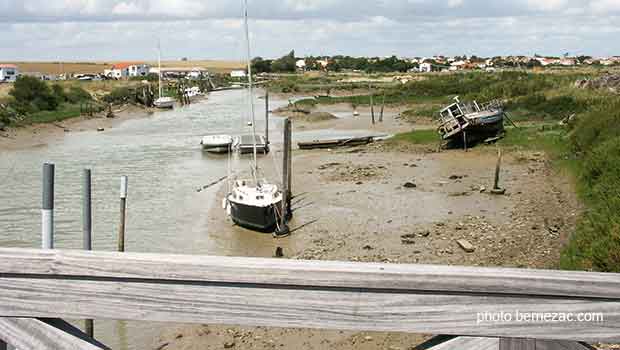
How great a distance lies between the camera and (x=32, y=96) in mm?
63969

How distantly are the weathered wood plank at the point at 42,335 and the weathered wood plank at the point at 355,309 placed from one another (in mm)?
79

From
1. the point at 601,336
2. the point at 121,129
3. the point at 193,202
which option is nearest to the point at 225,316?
the point at 601,336

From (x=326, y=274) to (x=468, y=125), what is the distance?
111 ft

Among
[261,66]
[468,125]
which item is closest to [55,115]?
[468,125]

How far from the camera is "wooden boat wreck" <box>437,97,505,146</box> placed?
3506 cm

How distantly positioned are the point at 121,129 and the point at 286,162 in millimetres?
40859

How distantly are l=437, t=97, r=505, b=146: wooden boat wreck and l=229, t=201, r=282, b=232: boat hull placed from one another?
17036 mm

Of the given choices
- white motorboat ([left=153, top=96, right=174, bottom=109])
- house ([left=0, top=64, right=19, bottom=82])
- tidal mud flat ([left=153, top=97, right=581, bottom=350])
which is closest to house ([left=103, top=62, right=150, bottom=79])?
house ([left=0, top=64, right=19, bottom=82])

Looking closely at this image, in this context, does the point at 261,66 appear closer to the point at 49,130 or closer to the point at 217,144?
the point at 49,130

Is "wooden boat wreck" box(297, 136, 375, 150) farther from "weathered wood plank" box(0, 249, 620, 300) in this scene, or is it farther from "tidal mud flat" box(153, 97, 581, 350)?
"weathered wood plank" box(0, 249, 620, 300)

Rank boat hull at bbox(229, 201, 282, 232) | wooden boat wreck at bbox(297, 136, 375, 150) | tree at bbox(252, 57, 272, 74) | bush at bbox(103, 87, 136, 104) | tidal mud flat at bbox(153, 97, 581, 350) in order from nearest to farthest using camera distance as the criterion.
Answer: tidal mud flat at bbox(153, 97, 581, 350) < boat hull at bbox(229, 201, 282, 232) < wooden boat wreck at bbox(297, 136, 375, 150) < bush at bbox(103, 87, 136, 104) < tree at bbox(252, 57, 272, 74)

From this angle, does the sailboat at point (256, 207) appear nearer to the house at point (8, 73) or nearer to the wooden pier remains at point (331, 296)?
the wooden pier remains at point (331, 296)

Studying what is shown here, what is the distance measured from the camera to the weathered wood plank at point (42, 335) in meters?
2.10

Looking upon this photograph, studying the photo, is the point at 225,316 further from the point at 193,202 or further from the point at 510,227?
the point at 193,202
